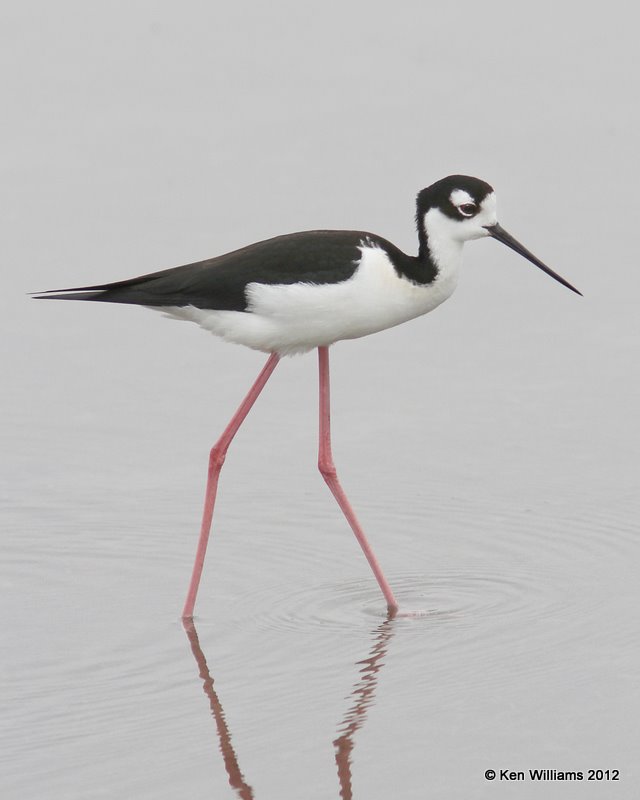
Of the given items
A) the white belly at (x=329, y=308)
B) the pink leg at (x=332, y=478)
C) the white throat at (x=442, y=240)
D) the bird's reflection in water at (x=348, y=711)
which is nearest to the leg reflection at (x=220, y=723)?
the bird's reflection in water at (x=348, y=711)

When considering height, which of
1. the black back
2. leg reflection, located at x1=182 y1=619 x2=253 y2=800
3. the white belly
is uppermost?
the black back

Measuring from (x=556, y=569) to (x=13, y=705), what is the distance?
7.96 feet

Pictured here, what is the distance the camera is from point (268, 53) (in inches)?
602

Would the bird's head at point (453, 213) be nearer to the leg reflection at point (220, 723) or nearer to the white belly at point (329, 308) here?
the white belly at point (329, 308)

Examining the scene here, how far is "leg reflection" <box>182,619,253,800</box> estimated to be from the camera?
220 inches

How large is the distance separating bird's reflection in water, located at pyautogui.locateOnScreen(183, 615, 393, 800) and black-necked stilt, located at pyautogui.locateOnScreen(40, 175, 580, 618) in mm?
276

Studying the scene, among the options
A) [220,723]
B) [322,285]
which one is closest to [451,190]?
[322,285]

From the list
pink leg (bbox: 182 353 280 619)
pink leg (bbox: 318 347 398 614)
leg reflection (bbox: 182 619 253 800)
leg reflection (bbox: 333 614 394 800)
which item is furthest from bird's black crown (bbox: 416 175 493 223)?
leg reflection (bbox: 182 619 253 800)

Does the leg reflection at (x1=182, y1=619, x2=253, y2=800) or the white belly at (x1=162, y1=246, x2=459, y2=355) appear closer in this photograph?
the leg reflection at (x1=182, y1=619, x2=253, y2=800)

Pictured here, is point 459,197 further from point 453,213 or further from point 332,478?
point 332,478

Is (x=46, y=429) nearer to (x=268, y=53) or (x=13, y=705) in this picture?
(x=13, y=705)

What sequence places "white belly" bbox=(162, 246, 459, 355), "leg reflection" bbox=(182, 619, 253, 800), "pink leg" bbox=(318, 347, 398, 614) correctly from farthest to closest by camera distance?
"pink leg" bbox=(318, 347, 398, 614) < "white belly" bbox=(162, 246, 459, 355) < "leg reflection" bbox=(182, 619, 253, 800)

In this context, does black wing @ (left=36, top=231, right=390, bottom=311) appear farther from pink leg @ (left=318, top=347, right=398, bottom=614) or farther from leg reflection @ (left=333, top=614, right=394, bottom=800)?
leg reflection @ (left=333, top=614, right=394, bottom=800)

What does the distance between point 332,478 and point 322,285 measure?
115cm
